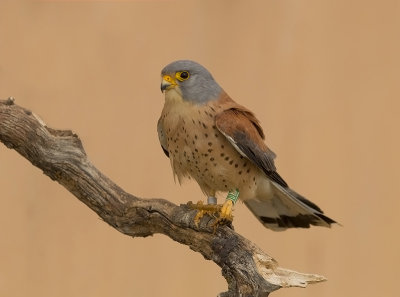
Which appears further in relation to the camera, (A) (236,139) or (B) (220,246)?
(A) (236,139)

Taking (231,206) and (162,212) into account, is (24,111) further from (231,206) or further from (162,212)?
(231,206)

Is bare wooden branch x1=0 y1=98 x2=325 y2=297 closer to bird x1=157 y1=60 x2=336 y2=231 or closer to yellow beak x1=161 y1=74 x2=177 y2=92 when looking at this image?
bird x1=157 y1=60 x2=336 y2=231

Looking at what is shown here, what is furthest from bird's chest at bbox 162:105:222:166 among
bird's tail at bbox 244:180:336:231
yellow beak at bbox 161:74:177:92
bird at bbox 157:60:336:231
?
bird's tail at bbox 244:180:336:231

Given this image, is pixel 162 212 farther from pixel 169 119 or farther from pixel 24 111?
pixel 24 111

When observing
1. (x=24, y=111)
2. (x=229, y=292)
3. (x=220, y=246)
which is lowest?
(x=229, y=292)

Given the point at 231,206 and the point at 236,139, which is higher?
the point at 236,139

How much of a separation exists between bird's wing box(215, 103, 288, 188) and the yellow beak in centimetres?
27

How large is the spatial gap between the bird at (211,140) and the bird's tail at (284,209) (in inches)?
1.4

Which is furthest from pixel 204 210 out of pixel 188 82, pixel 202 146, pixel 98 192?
pixel 188 82

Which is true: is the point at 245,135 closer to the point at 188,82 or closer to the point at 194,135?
the point at 194,135

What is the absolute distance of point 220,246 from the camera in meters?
3.05

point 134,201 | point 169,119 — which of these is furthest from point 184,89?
point 134,201

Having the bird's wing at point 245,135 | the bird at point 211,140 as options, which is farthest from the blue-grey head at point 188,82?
the bird's wing at point 245,135

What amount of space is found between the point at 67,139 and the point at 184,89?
589 mm
